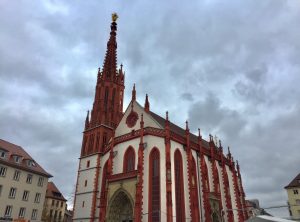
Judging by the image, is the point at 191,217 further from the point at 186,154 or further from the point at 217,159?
the point at 217,159

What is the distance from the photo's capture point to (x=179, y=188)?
124 ft

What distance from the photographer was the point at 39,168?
48.9 meters

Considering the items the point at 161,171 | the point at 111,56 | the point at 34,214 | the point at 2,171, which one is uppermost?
the point at 111,56

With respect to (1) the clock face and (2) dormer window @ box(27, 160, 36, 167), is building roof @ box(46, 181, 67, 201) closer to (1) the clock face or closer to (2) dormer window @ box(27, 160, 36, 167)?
(2) dormer window @ box(27, 160, 36, 167)

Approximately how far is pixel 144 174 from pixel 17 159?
22.3 meters

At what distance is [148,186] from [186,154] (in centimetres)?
827

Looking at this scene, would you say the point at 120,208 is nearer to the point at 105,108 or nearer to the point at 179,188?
the point at 179,188

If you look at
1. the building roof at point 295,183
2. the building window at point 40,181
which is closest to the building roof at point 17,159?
the building window at point 40,181

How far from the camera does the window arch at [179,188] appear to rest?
118 ft

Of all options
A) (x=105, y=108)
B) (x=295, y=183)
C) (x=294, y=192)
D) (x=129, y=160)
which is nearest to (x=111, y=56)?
(x=105, y=108)

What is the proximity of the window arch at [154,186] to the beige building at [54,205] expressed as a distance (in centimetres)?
3746

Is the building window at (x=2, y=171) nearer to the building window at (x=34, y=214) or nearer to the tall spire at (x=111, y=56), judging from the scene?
the building window at (x=34, y=214)

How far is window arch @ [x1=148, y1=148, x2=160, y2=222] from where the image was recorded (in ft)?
112

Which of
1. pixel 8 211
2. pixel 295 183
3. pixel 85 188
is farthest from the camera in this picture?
pixel 295 183
